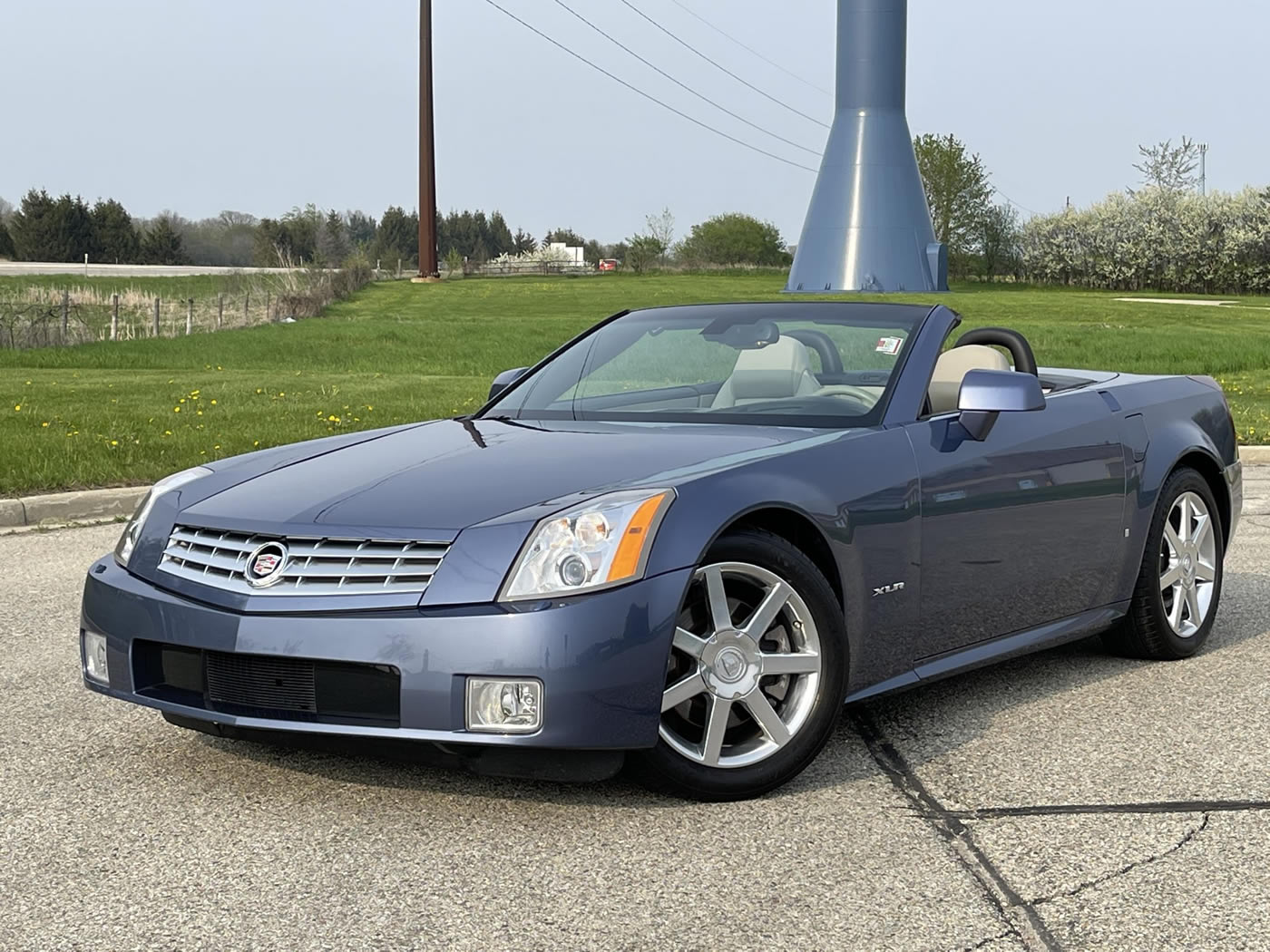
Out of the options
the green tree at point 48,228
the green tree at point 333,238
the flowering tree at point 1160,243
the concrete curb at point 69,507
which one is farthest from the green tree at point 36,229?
the concrete curb at point 69,507

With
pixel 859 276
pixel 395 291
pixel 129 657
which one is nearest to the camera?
pixel 129 657

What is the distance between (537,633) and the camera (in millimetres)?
3754

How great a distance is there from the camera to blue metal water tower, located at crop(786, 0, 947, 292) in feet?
170

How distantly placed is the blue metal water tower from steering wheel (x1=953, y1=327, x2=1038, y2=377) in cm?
4676

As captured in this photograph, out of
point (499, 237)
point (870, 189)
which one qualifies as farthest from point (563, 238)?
point (870, 189)

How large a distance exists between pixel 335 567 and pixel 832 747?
165cm

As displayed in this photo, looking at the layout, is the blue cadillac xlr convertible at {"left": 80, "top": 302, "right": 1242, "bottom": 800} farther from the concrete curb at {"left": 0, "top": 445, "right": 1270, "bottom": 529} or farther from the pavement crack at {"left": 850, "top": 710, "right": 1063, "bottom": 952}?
the concrete curb at {"left": 0, "top": 445, "right": 1270, "bottom": 529}

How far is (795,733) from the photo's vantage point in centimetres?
427

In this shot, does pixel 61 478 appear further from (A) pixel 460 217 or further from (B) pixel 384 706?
(A) pixel 460 217

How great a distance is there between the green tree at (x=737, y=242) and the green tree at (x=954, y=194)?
18896 millimetres

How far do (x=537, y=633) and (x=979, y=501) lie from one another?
1.77 meters

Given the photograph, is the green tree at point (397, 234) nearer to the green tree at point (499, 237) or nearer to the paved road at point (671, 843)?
the green tree at point (499, 237)

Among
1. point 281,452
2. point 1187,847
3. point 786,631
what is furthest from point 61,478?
point 1187,847

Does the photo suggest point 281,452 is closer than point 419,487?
No
